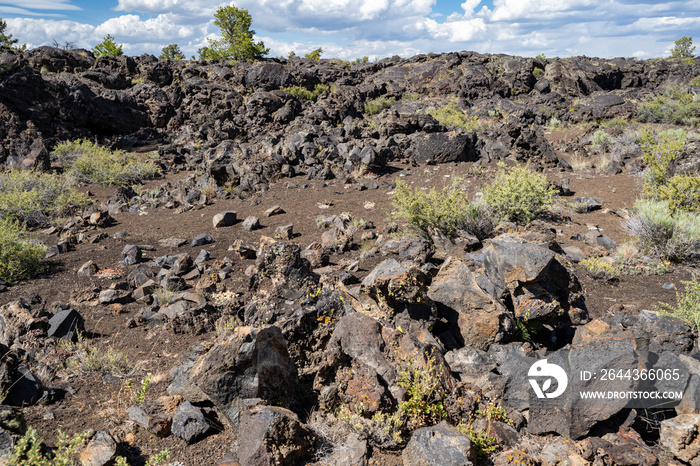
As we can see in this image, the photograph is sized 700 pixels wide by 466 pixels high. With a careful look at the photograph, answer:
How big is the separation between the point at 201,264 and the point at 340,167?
6.20 metres

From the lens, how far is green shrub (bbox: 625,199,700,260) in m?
6.29

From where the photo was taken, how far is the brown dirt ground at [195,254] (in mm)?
3373

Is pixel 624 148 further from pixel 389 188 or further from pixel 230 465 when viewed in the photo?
pixel 230 465

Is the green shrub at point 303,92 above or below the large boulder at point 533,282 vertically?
above

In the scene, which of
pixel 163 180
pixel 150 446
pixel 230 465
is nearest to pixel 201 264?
pixel 150 446

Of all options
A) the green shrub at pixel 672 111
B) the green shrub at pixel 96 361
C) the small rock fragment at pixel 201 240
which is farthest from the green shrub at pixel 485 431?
the green shrub at pixel 672 111

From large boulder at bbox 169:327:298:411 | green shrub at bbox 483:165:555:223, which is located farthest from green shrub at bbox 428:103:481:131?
large boulder at bbox 169:327:298:411

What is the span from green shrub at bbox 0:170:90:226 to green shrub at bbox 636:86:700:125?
20515 mm

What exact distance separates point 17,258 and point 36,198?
419 centimetres

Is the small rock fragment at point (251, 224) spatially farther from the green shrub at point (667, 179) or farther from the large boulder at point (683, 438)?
the green shrub at point (667, 179)

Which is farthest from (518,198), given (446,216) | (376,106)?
(376,106)

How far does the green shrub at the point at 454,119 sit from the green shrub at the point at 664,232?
9.34 meters

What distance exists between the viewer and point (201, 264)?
6.79 meters

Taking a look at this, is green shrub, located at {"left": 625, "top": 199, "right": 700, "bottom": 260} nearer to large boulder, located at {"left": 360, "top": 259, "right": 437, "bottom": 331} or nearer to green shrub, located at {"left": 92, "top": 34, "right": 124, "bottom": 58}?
large boulder, located at {"left": 360, "top": 259, "right": 437, "bottom": 331}
